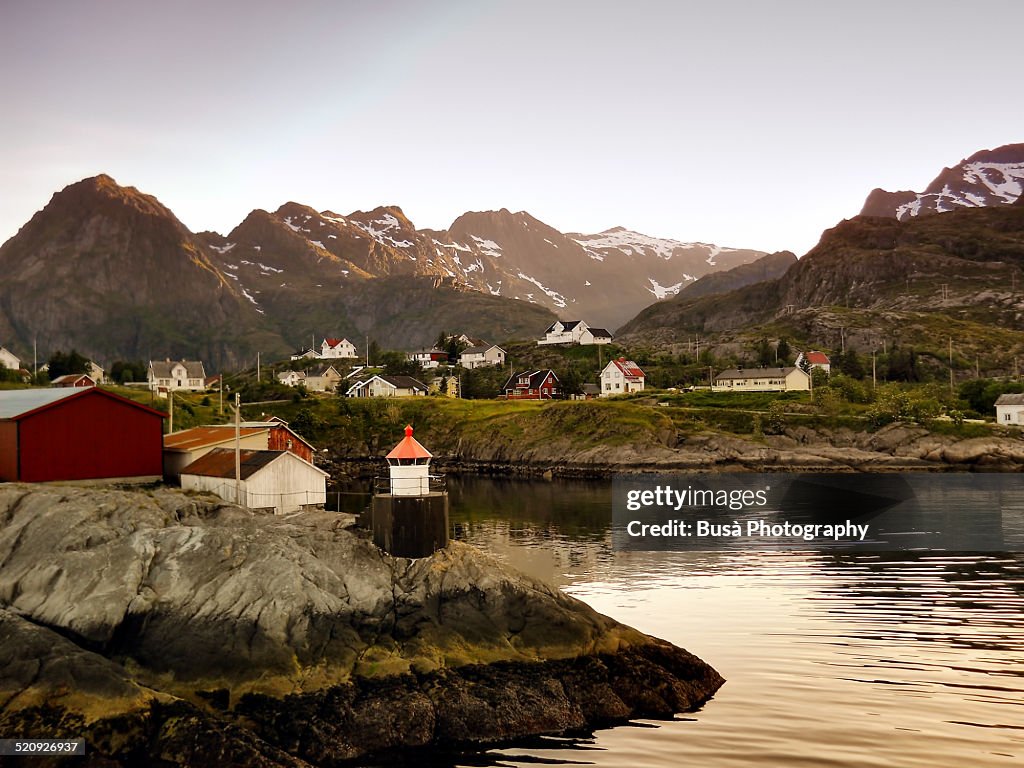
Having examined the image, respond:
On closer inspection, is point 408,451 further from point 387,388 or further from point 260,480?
point 387,388

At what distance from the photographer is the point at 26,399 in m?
36.8

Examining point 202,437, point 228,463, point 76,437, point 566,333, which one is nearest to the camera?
point 76,437

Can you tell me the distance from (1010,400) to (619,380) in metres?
54.7

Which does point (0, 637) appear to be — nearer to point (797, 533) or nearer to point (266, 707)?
point (266, 707)

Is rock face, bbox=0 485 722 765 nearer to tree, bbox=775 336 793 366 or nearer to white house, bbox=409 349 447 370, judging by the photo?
tree, bbox=775 336 793 366

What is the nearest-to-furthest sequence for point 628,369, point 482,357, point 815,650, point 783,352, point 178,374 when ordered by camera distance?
point 815,650
point 628,369
point 783,352
point 178,374
point 482,357

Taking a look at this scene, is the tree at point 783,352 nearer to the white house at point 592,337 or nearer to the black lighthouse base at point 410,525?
the white house at point 592,337

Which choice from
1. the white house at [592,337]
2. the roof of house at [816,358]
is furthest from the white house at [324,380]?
the roof of house at [816,358]

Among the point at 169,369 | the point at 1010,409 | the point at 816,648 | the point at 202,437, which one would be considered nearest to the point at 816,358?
the point at 1010,409

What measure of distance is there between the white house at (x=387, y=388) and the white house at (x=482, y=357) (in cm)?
2867

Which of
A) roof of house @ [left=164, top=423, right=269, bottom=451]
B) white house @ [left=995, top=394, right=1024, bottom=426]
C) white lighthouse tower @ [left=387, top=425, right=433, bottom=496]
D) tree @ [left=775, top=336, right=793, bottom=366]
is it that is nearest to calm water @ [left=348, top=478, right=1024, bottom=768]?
white lighthouse tower @ [left=387, top=425, right=433, bottom=496]

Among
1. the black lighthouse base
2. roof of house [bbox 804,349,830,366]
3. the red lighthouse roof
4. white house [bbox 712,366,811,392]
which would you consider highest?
roof of house [bbox 804,349,830,366]

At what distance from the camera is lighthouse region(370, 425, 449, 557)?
2700 cm

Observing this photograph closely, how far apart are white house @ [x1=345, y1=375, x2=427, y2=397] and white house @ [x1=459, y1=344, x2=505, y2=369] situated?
28.7 metres
